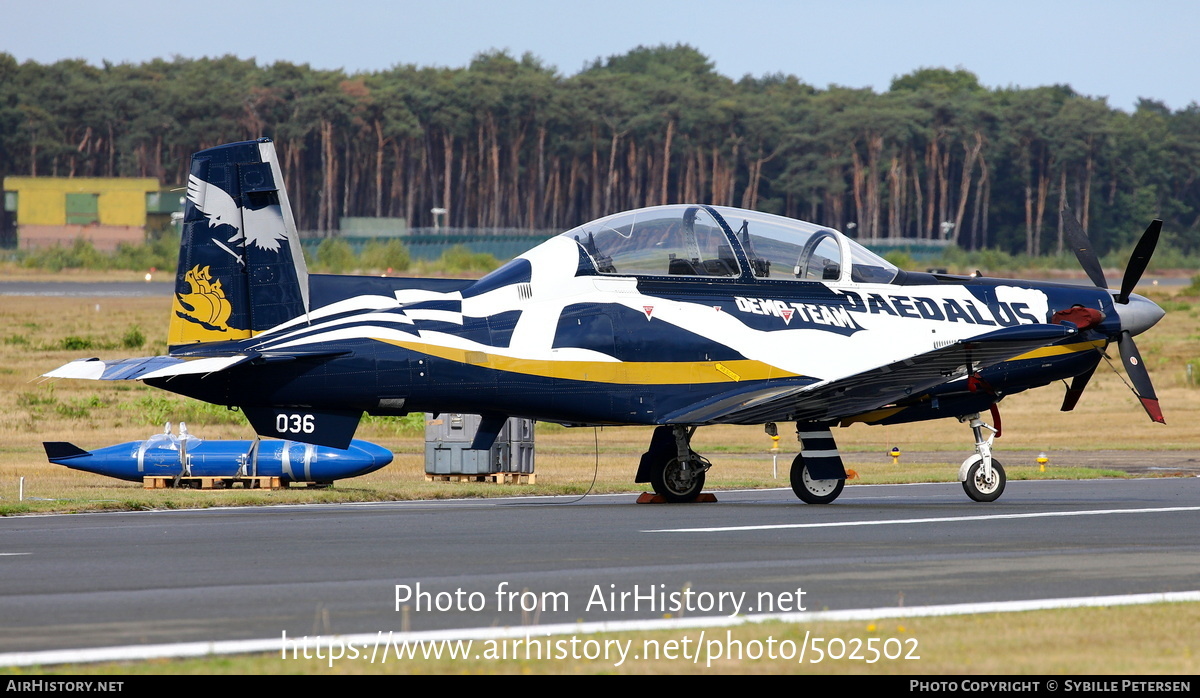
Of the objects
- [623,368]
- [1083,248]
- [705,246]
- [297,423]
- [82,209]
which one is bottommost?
[297,423]

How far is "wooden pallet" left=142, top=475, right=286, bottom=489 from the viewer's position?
2380cm

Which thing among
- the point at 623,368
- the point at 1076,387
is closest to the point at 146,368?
the point at 623,368

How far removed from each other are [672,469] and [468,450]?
7348 mm

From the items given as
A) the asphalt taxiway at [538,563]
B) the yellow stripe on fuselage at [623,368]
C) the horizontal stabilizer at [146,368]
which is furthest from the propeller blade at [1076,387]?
the horizontal stabilizer at [146,368]

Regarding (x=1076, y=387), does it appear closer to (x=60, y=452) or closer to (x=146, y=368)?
(x=146, y=368)

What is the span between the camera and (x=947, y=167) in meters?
137

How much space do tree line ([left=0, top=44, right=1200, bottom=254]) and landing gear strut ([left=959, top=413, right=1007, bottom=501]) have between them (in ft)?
362

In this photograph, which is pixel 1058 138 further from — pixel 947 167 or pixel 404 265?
pixel 404 265

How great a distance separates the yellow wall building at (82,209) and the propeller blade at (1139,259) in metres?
111

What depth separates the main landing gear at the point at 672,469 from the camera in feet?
61.3

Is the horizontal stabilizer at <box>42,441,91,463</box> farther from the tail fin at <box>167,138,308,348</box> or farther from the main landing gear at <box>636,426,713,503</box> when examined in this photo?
the main landing gear at <box>636,426,713,503</box>

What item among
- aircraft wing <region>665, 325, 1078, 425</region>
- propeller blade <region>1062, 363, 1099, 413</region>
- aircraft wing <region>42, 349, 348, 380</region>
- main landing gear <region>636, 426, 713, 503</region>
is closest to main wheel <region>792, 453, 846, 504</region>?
aircraft wing <region>665, 325, 1078, 425</region>

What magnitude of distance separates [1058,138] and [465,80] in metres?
56.8

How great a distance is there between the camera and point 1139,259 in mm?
18328
